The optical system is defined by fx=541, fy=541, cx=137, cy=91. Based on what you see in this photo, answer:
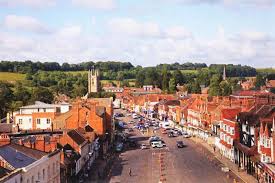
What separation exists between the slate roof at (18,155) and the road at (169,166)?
17024mm

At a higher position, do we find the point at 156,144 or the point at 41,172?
the point at 41,172

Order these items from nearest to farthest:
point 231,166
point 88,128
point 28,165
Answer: point 28,165 < point 231,166 < point 88,128

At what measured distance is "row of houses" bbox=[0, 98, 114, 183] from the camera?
142 feet

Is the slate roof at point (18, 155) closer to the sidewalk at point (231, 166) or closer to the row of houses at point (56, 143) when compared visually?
the row of houses at point (56, 143)

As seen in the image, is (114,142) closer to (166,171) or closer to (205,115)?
(205,115)

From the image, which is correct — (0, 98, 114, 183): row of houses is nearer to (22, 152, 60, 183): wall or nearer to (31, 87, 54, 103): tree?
(22, 152, 60, 183): wall

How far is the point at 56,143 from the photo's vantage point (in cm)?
6050

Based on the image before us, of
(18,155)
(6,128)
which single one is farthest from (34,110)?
(18,155)

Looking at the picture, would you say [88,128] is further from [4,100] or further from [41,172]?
[4,100]

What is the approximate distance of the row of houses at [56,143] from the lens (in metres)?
43.3

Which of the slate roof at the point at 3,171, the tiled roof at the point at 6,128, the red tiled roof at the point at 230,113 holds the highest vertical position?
the red tiled roof at the point at 230,113

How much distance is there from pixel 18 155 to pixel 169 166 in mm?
34007

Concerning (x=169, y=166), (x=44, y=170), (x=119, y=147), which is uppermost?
(x=44, y=170)

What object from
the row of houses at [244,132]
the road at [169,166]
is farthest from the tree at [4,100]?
the road at [169,166]
